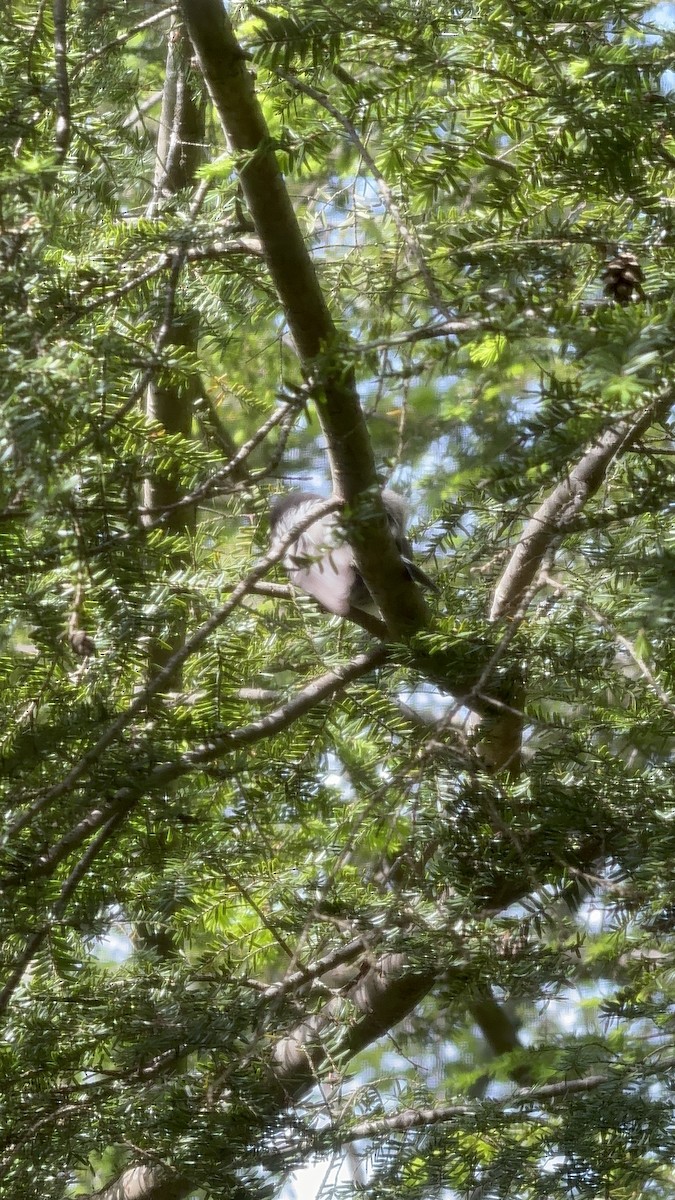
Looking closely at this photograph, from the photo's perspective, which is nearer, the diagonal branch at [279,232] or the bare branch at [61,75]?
the bare branch at [61,75]

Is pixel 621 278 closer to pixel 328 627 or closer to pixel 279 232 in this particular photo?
pixel 279 232

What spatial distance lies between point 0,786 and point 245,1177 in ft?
1.65

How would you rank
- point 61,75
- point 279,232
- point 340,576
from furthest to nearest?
point 340,576, point 279,232, point 61,75

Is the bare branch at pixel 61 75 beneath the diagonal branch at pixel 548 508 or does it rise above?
above

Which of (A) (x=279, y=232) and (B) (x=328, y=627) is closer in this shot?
(A) (x=279, y=232)

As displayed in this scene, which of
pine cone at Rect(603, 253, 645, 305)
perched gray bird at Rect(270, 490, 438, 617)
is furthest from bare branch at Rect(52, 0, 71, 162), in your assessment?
perched gray bird at Rect(270, 490, 438, 617)

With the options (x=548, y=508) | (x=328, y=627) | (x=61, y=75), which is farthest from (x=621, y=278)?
(x=328, y=627)

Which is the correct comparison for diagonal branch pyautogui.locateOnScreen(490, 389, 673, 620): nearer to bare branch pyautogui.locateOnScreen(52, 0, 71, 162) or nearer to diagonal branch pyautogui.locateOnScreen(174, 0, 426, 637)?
diagonal branch pyautogui.locateOnScreen(174, 0, 426, 637)

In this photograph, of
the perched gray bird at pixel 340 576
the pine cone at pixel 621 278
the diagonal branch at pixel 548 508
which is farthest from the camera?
the perched gray bird at pixel 340 576

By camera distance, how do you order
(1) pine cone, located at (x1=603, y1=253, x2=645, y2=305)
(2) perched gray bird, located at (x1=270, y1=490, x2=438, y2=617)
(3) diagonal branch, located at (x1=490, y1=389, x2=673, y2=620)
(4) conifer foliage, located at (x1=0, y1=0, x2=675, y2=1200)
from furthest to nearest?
1. (2) perched gray bird, located at (x1=270, y1=490, x2=438, y2=617)
2. (3) diagonal branch, located at (x1=490, y1=389, x2=673, y2=620)
3. (1) pine cone, located at (x1=603, y1=253, x2=645, y2=305)
4. (4) conifer foliage, located at (x1=0, y1=0, x2=675, y2=1200)

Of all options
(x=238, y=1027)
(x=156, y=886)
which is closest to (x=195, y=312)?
(x=156, y=886)

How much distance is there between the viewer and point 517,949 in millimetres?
958

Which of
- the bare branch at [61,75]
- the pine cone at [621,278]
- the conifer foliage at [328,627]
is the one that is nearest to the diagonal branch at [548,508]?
the conifer foliage at [328,627]

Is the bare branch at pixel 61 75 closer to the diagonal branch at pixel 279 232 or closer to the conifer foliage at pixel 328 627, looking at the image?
the conifer foliage at pixel 328 627
